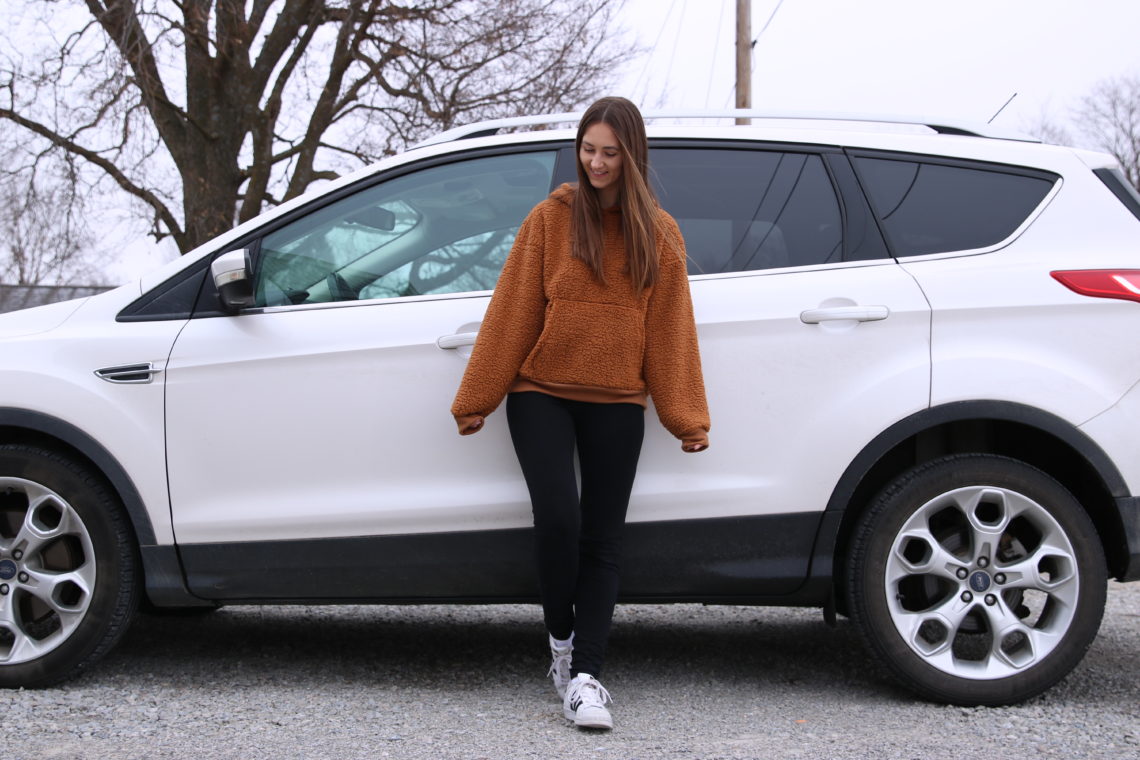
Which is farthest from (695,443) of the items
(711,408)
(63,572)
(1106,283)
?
(63,572)

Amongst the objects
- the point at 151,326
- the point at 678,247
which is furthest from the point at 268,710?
the point at 678,247

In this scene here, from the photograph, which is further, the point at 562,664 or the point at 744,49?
the point at 744,49

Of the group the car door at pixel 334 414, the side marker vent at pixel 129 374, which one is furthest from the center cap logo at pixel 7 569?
the side marker vent at pixel 129 374

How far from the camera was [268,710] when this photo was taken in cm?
335

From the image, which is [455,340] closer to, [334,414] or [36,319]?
[334,414]

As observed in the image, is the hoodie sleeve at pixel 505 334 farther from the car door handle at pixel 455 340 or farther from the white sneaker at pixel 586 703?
the white sneaker at pixel 586 703

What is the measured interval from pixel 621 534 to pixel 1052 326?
1420 mm

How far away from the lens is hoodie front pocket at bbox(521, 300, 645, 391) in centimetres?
312

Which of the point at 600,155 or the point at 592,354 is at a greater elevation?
the point at 600,155

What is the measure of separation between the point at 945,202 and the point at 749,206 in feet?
2.01

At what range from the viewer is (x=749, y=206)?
3.53 metres

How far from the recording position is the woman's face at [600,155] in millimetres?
3113

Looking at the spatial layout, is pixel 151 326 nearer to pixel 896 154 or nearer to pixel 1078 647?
pixel 896 154

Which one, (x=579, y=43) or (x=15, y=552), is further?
(x=579, y=43)
